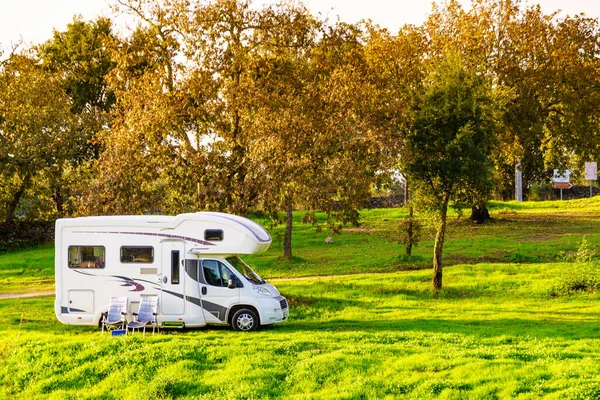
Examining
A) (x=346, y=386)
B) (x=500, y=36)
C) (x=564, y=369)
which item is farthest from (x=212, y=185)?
(x=500, y=36)

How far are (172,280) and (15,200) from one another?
33014 millimetres

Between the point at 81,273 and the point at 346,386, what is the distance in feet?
32.7

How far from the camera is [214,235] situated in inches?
790

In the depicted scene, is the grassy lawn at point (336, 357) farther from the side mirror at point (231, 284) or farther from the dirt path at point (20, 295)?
the dirt path at point (20, 295)

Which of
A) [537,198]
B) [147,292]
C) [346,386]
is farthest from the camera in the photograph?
[537,198]

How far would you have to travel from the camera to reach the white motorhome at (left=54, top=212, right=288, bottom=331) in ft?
65.7

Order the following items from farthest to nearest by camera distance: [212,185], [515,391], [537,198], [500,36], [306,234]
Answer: [537,198] → [306,234] → [500,36] → [212,185] → [515,391]

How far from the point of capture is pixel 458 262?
109 feet

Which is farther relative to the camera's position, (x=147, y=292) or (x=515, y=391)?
(x=147, y=292)

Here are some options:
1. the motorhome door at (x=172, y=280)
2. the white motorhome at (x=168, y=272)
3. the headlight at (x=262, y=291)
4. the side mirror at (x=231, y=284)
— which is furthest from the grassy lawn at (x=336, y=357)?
the side mirror at (x=231, y=284)

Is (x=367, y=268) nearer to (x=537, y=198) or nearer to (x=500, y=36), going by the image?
(x=500, y=36)

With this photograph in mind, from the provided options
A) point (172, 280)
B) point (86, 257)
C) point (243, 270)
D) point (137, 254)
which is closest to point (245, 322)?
point (243, 270)

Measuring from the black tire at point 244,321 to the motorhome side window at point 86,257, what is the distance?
13.7 feet

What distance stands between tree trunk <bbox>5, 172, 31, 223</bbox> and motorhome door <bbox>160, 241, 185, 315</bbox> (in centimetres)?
2912
